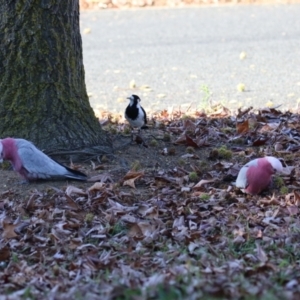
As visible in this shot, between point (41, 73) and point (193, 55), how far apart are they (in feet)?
20.3

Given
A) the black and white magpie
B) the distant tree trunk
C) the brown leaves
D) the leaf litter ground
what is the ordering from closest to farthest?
Result: the leaf litter ground → the brown leaves → the distant tree trunk → the black and white magpie

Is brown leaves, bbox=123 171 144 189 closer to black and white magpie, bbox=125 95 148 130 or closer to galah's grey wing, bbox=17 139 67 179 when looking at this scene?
galah's grey wing, bbox=17 139 67 179

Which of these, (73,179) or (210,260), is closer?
(210,260)

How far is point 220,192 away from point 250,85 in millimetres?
4838

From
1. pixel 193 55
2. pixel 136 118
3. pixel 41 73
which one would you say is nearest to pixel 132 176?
pixel 41 73

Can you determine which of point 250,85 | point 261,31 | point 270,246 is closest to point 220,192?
point 270,246

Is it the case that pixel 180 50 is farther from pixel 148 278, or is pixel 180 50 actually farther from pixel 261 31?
pixel 148 278

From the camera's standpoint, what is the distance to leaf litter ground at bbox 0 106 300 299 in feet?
12.2

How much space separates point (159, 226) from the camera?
16.0 feet

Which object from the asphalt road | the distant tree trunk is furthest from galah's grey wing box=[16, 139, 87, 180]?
the asphalt road

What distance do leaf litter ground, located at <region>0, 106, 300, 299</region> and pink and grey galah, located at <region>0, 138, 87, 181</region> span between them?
102mm

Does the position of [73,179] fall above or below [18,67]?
below

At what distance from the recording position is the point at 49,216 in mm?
5051

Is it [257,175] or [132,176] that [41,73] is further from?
[257,175]
